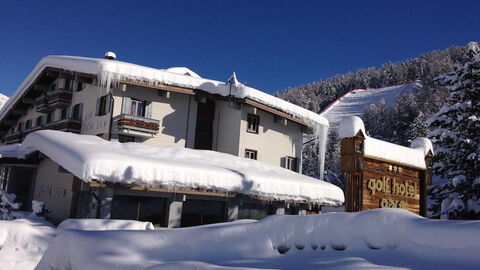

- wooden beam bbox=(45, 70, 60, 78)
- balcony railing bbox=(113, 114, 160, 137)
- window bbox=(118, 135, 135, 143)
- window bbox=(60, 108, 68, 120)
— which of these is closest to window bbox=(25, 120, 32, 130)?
window bbox=(60, 108, 68, 120)

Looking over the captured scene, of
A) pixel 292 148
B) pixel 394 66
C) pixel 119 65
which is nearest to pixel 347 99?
pixel 394 66

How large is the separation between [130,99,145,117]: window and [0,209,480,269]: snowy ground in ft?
51.3

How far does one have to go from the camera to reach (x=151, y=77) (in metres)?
18.7

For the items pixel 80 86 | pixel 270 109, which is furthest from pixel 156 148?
pixel 80 86

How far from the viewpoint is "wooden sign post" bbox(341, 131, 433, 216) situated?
8547mm

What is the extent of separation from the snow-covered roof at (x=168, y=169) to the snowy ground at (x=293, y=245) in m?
7.42

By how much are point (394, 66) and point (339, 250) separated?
462ft

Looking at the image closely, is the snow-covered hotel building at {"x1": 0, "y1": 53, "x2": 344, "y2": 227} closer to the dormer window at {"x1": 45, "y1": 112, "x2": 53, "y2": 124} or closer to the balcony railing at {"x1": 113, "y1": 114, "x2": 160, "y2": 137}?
the balcony railing at {"x1": 113, "y1": 114, "x2": 160, "y2": 137}

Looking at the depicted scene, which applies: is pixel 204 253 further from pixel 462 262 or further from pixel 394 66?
pixel 394 66

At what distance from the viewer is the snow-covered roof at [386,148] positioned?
870cm

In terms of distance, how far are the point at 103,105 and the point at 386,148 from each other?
14679mm

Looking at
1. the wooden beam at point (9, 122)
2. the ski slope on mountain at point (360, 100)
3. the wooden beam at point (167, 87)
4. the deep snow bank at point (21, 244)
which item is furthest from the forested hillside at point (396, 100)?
the deep snow bank at point (21, 244)

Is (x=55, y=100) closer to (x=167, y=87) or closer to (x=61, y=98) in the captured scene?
(x=61, y=98)

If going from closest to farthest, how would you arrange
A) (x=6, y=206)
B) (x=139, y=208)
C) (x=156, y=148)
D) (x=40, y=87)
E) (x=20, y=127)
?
(x=139, y=208), (x=6, y=206), (x=156, y=148), (x=40, y=87), (x=20, y=127)
